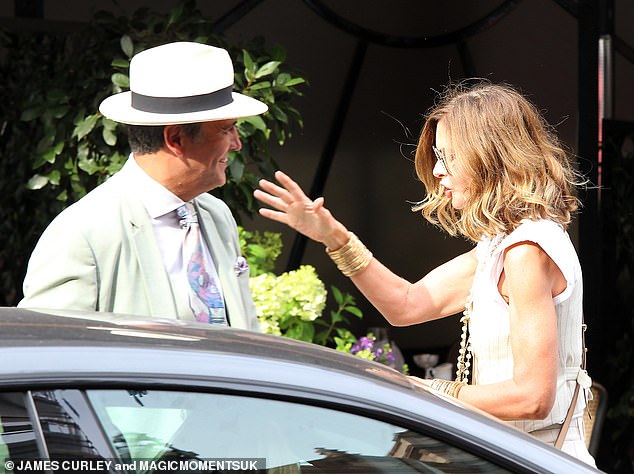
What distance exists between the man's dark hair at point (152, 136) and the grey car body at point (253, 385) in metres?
1.22

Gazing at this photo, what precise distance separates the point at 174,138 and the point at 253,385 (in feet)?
4.70

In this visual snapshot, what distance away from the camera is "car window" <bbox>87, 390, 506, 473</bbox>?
152 centimetres

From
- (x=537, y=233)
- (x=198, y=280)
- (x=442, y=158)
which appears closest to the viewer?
(x=537, y=233)

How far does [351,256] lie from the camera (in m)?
2.93

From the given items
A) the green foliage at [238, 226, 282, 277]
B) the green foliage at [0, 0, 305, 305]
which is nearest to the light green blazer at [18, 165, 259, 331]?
the green foliage at [0, 0, 305, 305]

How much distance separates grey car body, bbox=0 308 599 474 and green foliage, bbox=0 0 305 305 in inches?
113

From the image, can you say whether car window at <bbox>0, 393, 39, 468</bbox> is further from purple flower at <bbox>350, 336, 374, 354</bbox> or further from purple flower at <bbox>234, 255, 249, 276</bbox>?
purple flower at <bbox>350, 336, 374, 354</bbox>

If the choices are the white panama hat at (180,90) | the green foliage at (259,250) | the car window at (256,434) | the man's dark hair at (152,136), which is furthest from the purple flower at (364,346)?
the car window at (256,434)

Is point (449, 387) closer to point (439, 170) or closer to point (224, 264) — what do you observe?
point (439, 170)

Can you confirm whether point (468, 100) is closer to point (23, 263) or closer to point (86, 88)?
point (86, 88)

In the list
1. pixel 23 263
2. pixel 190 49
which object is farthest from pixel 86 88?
pixel 190 49

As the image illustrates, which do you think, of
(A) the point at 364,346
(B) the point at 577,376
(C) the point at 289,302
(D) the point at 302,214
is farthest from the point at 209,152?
(A) the point at 364,346

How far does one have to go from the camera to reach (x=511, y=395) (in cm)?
238

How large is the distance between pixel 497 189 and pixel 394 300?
0.56m
